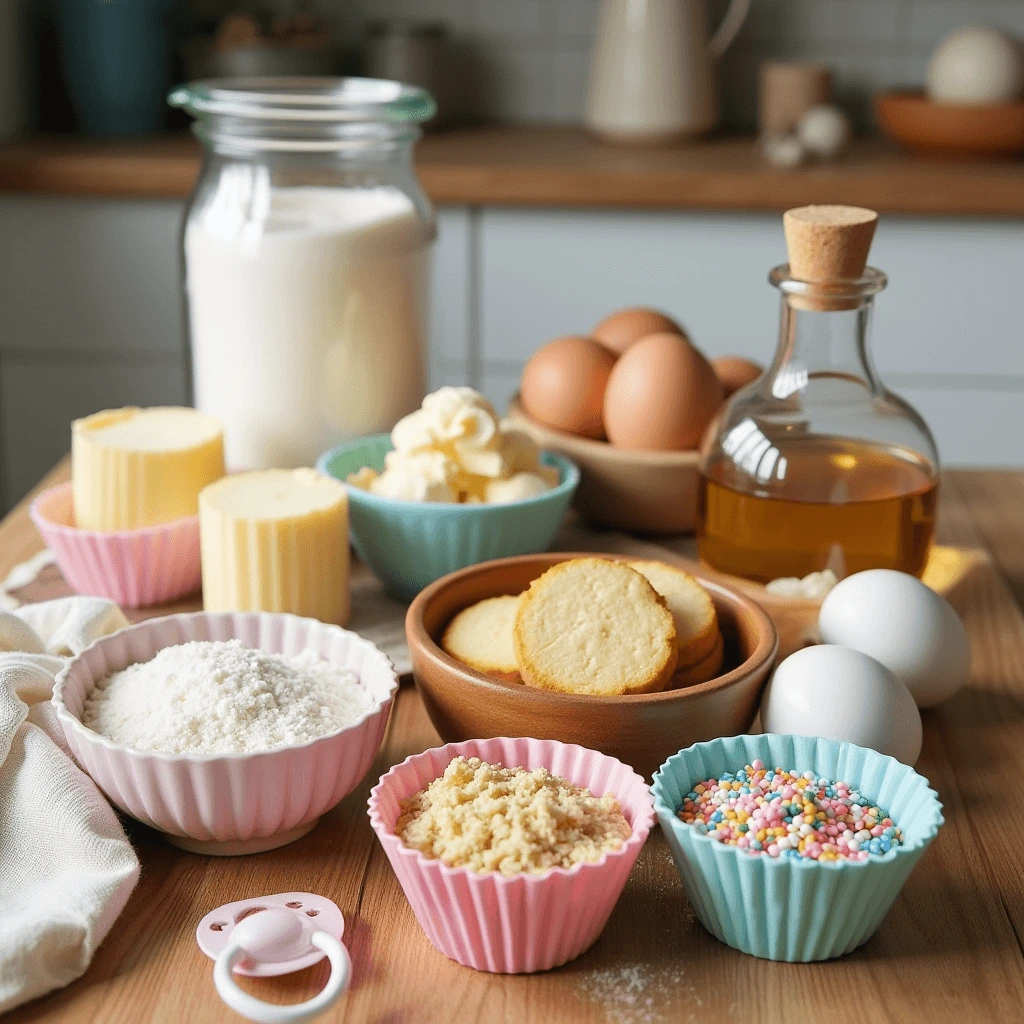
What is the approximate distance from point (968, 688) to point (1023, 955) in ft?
1.01

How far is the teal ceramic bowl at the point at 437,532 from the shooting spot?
1.02 metres

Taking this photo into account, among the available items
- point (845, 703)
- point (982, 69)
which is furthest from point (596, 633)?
point (982, 69)

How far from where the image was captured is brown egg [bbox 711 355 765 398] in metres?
1.23

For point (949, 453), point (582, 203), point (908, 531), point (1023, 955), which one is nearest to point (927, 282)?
point (949, 453)

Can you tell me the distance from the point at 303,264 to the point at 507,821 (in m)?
0.63

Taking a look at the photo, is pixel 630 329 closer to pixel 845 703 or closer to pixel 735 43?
pixel 845 703

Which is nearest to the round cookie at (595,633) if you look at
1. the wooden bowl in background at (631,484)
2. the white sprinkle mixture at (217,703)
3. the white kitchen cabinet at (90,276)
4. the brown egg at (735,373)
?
the white sprinkle mixture at (217,703)

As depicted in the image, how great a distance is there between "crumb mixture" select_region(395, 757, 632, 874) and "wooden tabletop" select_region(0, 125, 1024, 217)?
1670mm

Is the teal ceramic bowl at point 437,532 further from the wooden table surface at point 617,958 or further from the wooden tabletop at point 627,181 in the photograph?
the wooden tabletop at point 627,181

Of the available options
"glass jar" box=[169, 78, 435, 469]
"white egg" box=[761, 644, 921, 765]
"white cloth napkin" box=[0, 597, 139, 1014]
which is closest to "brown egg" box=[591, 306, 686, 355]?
"glass jar" box=[169, 78, 435, 469]

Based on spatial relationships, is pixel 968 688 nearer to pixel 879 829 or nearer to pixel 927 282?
pixel 879 829

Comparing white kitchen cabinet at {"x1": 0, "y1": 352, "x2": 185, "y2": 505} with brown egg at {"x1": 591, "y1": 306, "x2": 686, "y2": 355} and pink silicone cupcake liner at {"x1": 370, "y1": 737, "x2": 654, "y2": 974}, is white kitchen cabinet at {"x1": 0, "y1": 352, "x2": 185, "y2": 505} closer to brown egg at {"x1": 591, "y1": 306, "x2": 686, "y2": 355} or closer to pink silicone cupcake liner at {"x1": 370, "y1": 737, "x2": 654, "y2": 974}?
brown egg at {"x1": 591, "y1": 306, "x2": 686, "y2": 355}

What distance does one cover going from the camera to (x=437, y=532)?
103 centimetres

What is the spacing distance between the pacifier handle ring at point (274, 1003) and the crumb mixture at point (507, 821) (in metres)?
0.06
